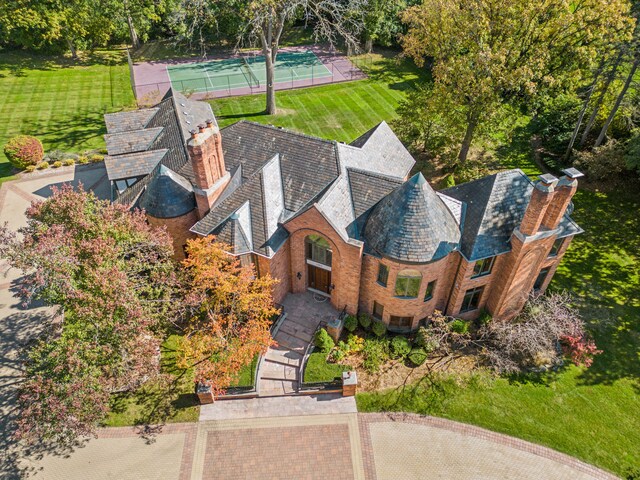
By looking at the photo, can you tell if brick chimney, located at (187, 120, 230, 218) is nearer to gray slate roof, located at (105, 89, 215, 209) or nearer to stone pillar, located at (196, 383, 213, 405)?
gray slate roof, located at (105, 89, 215, 209)

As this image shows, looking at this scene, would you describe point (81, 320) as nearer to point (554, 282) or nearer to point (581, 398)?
point (581, 398)

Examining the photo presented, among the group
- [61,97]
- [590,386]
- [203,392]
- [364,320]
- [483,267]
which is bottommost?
[590,386]

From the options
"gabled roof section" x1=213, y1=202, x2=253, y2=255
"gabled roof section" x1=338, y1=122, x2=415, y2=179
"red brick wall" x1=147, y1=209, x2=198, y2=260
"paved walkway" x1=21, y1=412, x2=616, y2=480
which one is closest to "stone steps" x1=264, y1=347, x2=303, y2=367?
"paved walkway" x1=21, y1=412, x2=616, y2=480

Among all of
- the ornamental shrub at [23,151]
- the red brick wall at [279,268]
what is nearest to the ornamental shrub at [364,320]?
the red brick wall at [279,268]

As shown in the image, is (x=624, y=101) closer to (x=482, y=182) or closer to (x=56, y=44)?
(x=482, y=182)

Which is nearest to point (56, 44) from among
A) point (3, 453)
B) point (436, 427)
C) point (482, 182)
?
point (3, 453)

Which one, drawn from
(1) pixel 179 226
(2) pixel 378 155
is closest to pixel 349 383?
(1) pixel 179 226

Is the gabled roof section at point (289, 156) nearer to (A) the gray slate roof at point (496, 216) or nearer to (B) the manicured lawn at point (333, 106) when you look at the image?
(A) the gray slate roof at point (496, 216)
